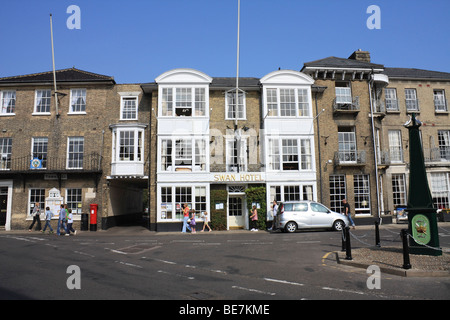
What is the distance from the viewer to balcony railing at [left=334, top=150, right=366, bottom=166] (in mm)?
23719

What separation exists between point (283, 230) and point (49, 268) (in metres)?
13.4

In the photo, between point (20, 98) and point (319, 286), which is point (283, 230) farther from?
point (20, 98)

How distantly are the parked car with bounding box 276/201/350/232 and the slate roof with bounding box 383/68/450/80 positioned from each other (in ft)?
45.1

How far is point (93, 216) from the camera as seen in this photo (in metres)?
22.1

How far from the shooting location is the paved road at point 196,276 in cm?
650

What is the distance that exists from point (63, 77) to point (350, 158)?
70.8 feet

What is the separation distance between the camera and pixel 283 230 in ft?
64.7

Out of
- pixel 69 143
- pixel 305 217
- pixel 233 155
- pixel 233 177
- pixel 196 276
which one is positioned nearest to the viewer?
pixel 196 276

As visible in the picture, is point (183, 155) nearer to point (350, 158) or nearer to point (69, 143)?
point (69, 143)

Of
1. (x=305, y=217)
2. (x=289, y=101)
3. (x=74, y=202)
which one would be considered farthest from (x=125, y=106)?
(x=305, y=217)

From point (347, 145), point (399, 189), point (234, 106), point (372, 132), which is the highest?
point (234, 106)

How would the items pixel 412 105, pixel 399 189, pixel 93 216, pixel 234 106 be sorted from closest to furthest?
1. pixel 93 216
2. pixel 234 106
3. pixel 399 189
4. pixel 412 105

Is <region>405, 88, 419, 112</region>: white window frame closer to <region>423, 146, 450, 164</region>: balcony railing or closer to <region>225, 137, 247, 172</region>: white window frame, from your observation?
<region>423, 146, 450, 164</region>: balcony railing

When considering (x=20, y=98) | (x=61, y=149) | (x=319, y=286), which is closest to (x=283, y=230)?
(x=319, y=286)
